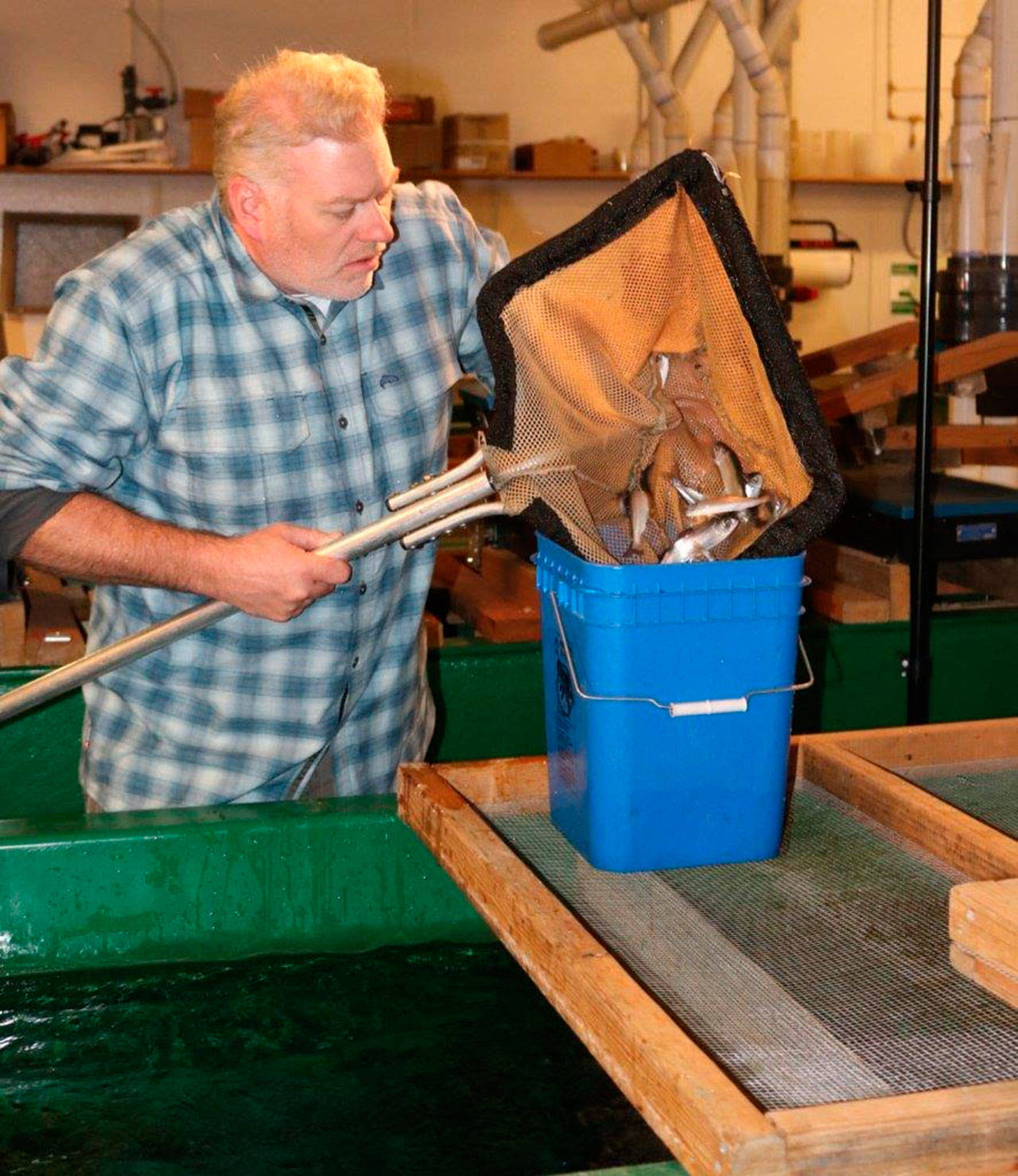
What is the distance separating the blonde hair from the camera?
186 centimetres

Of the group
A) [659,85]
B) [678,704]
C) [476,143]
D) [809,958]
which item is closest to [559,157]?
[476,143]

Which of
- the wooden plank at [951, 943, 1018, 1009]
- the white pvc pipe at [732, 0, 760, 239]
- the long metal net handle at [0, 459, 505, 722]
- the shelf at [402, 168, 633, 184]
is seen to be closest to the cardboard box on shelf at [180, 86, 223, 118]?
the shelf at [402, 168, 633, 184]

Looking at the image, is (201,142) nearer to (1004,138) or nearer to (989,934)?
(1004,138)

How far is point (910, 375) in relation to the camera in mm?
3486

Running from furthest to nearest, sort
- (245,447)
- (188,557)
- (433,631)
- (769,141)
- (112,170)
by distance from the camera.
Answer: (112,170), (769,141), (433,631), (245,447), (188,557)

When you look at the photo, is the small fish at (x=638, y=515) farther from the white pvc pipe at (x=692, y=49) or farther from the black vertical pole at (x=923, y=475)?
the white pvc pipe at (x=692, y=49)

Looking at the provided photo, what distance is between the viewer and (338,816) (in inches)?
77.2

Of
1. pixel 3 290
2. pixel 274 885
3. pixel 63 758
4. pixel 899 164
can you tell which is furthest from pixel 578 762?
pixel 899 164

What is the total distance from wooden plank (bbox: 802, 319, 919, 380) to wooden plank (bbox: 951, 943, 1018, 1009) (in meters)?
2.85

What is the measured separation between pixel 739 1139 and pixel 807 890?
523 mm

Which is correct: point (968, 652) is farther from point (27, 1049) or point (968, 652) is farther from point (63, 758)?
point (27, 1049)

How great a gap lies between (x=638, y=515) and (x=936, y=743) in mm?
568

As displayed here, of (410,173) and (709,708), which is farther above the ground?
(410,173)

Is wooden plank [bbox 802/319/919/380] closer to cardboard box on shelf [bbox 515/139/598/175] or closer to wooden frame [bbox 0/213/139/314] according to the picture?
cardboard box on shelf [bbox 515/139/598/175]
